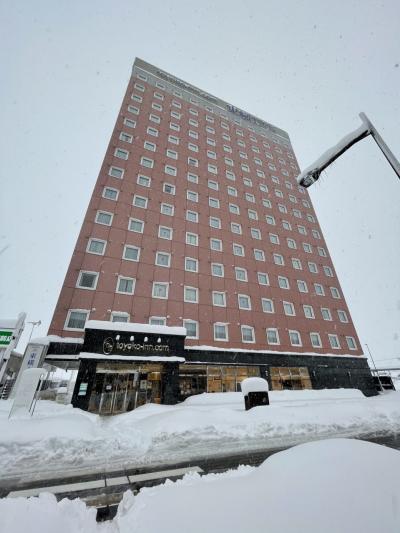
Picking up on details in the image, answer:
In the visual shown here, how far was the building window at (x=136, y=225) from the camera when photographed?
22297mm

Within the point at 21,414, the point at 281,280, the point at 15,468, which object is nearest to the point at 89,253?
the point at 21,414

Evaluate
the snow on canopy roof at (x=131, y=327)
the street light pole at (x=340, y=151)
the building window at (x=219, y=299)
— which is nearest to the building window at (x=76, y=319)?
the snow on canopy roof at (x=131, y=327)

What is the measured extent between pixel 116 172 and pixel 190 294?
49.4ft

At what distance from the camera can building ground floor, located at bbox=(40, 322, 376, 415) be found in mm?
14523

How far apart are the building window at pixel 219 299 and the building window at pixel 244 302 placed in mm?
1753

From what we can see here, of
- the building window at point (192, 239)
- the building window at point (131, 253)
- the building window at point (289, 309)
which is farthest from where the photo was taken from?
the building window at point (289, 309)

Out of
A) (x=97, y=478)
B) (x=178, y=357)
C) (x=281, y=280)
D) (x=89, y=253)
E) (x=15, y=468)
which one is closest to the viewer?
(x=97, y=478)

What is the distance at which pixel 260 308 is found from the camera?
2362 centimetres

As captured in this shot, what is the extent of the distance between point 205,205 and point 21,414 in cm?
2351

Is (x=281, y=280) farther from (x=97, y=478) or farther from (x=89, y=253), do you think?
(x=97, y=478)

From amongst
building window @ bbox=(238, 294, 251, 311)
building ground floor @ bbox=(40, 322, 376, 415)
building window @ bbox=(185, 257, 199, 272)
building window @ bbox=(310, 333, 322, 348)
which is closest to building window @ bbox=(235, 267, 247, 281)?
building window @ bbox=(238, 294, 251, 311)

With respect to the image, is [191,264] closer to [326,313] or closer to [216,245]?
[216,245]

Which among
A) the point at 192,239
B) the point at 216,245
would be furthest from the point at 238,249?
the point at 192,239

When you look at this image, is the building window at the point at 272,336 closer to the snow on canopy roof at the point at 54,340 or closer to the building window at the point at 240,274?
the building window at the point at 240,274
